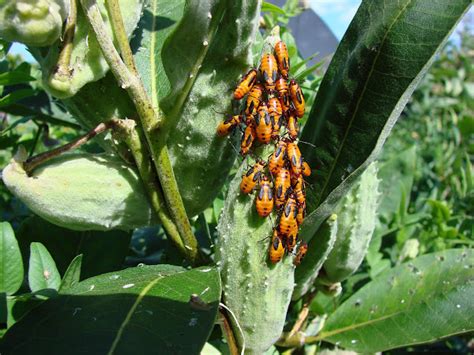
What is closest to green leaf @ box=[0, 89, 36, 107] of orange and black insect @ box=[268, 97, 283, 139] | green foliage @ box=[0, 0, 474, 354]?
green foliage @ box=[0, 0, 474, 354]

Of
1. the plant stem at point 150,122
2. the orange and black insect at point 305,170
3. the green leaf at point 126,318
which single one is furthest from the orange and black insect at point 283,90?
the green leaf at point 126,318

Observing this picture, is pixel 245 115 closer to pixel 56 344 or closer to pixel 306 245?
pixel 306 245

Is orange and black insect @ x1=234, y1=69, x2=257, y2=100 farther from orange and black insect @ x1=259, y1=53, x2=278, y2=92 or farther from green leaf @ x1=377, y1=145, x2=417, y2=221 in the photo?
green leaf @ x1=377, y1=145, x2=417, y2=221

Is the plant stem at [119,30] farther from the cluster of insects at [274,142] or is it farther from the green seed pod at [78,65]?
the cluster of insects at [274,142]

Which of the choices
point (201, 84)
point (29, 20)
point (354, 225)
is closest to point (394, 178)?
point (354, 225)

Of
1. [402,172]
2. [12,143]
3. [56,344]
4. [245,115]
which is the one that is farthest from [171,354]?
[402,172]
